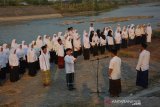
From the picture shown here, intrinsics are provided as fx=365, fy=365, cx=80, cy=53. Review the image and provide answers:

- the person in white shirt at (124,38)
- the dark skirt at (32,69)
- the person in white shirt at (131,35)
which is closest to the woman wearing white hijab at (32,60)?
the dark skirt at (32,69)

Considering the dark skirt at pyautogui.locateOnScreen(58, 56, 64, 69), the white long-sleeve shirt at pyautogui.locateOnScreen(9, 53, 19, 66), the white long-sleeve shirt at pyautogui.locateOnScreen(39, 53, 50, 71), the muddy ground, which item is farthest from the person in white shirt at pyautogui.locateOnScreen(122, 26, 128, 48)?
the white long-sleeve shirt at pyautogui.locateOnScreen(39, 53, 50, 71)

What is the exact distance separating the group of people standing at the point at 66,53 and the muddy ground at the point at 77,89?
0.42 m

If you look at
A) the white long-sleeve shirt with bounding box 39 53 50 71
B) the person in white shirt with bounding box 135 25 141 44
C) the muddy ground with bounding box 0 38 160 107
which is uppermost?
the white long-sleeve shirt with bounding box 39 53 50 71

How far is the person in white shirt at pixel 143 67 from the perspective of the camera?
11.9 metres

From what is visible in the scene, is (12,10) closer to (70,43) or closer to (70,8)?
(70,8)

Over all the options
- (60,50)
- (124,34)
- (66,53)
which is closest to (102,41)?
(124,34)

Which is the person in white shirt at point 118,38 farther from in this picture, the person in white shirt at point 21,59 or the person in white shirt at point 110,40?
the person in white shirt at point 21,59

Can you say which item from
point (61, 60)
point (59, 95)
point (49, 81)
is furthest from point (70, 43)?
point (59, 95)

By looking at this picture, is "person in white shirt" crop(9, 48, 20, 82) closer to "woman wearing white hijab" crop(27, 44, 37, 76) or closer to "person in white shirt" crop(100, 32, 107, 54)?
"woman wearing white hijab" crop(27, 44, 37, 76)

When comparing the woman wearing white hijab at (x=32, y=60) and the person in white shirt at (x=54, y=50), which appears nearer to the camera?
the woman wearing white hijab at (x=32, y=60)

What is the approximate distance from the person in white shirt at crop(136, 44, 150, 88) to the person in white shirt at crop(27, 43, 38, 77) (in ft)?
16.0

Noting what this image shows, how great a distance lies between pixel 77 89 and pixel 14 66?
3.23 m

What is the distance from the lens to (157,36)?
26.3m

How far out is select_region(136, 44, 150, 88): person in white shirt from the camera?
469 inches
